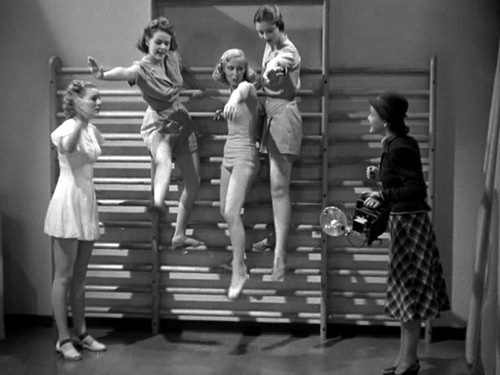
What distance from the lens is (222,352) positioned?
451cm

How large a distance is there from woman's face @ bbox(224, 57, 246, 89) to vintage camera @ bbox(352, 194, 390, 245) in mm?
1072

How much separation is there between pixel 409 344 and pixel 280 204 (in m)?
1.09

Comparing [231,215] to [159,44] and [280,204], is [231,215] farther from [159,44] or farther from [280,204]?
[159,44]

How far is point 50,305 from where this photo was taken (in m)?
5.05

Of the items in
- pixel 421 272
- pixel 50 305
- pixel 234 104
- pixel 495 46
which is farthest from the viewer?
pixel 50 305

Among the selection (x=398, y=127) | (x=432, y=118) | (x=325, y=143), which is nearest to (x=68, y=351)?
(x=325, y=143)

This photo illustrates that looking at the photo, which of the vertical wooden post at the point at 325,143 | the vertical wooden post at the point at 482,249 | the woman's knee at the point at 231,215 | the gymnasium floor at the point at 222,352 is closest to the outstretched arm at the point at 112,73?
the woman's knee at the point at 231,215

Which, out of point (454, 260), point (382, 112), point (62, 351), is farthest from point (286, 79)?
point (62, 351)

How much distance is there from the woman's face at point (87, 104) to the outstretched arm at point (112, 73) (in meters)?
0.17

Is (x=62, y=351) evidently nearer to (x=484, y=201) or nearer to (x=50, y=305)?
(x=50, y=305)

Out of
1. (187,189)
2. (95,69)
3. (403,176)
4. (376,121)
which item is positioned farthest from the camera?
(187,189)

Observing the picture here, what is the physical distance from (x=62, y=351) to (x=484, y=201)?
253 cm

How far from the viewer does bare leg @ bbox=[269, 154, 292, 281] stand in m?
4.45

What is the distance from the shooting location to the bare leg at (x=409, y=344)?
155 inches
